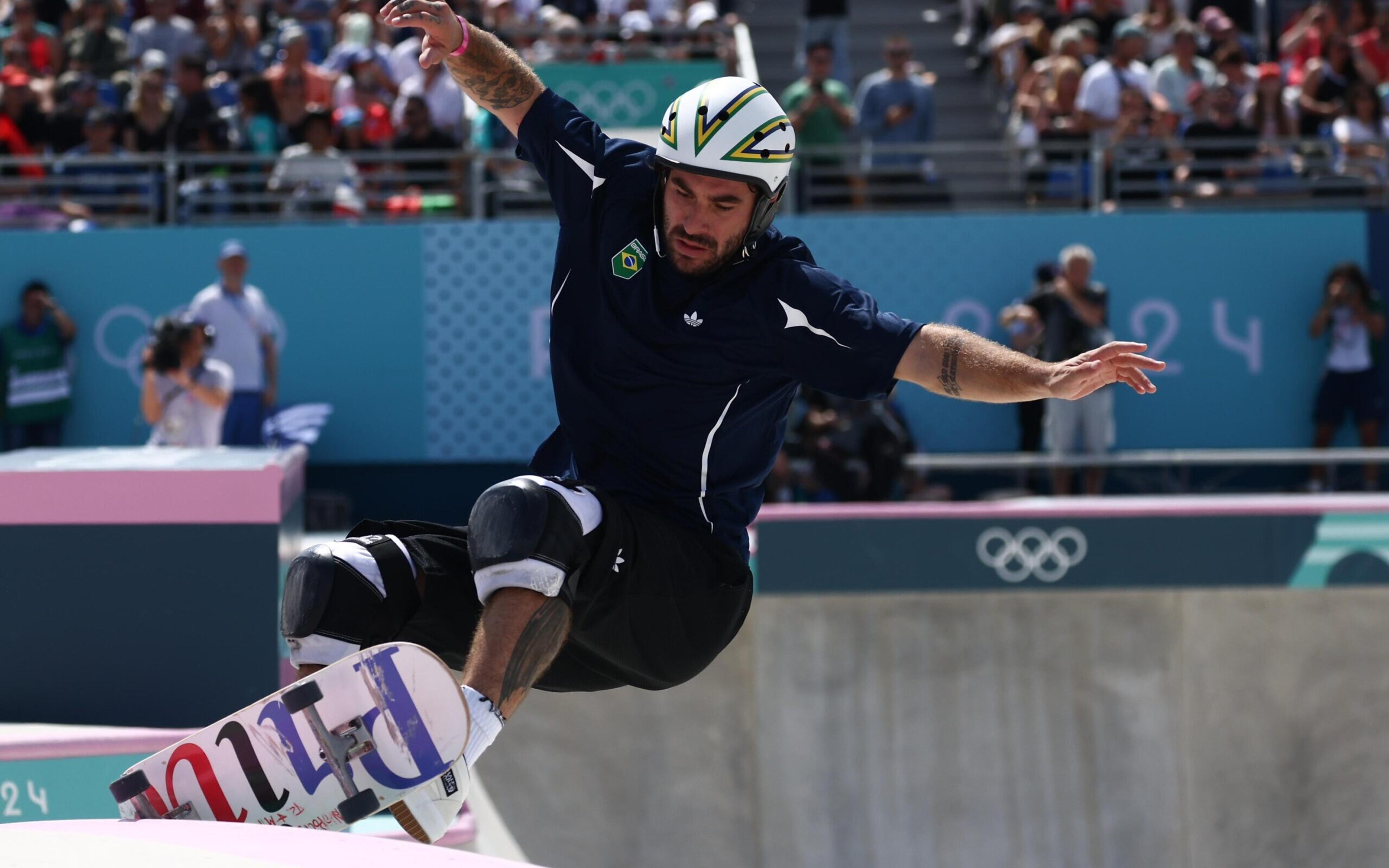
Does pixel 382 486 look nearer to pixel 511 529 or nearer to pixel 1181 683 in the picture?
pixel 1181 683

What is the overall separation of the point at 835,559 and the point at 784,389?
13.9 ft

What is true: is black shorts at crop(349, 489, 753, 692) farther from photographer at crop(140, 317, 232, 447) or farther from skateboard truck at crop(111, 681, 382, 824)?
photographer at crop(140, 317, 232, 447)

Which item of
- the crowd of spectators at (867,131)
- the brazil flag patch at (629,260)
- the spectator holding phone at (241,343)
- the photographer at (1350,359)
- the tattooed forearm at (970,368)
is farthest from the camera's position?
the crowd of spectators at (867,131)

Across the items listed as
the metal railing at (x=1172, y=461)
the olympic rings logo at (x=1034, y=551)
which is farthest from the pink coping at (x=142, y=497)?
the metal railing at (x=1172, y=461)

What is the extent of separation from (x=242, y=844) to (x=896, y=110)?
36.2ft

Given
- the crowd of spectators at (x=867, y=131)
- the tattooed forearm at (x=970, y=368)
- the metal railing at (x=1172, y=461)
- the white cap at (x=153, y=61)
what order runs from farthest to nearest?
the white cap at (x=153, y=61), the crowd of spectators at (x=867, y=131), the metal railing at (x=1172, y=461), the tattooed forearm at (x=970, y=368)

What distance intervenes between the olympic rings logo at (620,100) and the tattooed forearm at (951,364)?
945cm

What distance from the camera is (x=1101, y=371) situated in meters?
3.49

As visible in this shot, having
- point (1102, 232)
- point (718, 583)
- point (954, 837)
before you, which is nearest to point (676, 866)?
point (954, 837)

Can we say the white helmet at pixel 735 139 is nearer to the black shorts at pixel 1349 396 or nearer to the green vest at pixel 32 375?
the green vest at pixel 32 375

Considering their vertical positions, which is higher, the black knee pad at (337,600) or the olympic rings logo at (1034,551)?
the black knee pad at (337,600)

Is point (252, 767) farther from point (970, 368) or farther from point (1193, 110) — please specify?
point (1193, 110)

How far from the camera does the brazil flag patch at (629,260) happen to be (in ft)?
13.0

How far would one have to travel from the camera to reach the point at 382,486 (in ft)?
43.0
